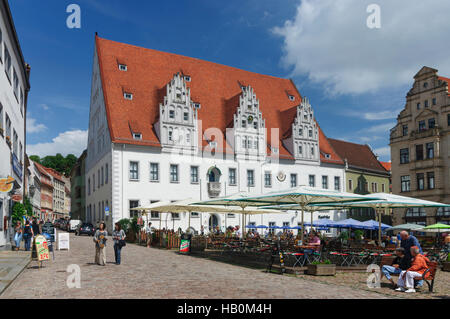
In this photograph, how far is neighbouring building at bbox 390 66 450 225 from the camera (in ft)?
160

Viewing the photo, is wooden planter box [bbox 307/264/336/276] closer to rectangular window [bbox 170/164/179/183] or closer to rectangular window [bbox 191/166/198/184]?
rectangular window [bbox 170/164/179/183]

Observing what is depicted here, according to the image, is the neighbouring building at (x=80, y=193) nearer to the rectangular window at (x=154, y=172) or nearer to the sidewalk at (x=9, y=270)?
the rectangular window at (x=154, y=172)

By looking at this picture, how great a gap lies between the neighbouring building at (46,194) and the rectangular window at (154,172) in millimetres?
56383

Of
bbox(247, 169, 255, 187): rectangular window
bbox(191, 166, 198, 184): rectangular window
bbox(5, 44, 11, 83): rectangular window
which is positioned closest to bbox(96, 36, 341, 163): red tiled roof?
bbox(191, 166, 198, 184): rectangular window

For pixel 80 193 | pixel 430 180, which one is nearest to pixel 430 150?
pixel 430 180

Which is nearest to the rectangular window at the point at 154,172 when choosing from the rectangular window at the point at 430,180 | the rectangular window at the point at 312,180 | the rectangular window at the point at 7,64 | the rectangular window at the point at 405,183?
the rectangular window at the point at 312,180

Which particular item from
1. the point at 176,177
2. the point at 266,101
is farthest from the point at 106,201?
the point at 266,101

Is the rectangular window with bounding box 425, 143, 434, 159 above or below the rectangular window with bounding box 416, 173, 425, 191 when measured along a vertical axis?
above

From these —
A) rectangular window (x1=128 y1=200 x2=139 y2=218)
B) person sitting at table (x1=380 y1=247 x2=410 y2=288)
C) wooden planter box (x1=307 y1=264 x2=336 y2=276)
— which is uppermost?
rectangular window (x1=128 y1=200 x2=139 y2=218)

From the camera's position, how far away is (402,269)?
41.3 ft

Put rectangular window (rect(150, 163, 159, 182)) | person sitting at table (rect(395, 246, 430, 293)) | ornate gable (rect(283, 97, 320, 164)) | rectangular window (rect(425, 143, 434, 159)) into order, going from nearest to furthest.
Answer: person sitting at table (rect(395, 246, 430, 293)) → rectangular window (rect(150, 163, 159, 182)) → rectangular window (rect(425, 143, 434, 159)) → ornate gable (rect(283, 97, 320, 164))

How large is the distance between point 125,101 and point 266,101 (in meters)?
17.7

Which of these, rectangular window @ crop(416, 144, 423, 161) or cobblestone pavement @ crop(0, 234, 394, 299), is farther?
rectangular window @ crop(416, 144, 423, 161)

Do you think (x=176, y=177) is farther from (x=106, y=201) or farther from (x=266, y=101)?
(x=266, y=101)
